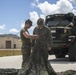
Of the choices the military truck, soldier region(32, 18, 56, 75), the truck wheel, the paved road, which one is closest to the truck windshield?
the military truck

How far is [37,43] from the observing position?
362 inches

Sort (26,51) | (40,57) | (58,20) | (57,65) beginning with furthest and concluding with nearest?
1. (58,20)
2. (57,65)
3. (26,51)
4. (40,57)

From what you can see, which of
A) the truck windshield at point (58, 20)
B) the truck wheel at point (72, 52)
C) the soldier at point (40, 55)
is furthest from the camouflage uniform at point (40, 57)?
the truck windshield at point (58, 20)

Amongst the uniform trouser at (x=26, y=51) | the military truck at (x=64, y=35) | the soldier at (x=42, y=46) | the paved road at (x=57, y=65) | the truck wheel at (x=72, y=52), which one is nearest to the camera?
the soldier at (x=42, y=46)

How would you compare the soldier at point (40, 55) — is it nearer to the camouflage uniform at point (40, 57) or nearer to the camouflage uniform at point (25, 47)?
the camouflage uniform at point (40, 57)

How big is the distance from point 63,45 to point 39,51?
40.7 feet

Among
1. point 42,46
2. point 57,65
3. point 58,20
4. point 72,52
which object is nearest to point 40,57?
point 42,46

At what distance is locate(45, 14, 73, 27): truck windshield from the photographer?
22.9 m

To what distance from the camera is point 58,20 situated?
2336cm

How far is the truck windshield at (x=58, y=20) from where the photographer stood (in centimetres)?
2293

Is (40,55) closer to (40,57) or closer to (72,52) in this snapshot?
(40,57)

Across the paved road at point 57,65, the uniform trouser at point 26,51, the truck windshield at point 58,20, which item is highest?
the truck windshield at point 58,20

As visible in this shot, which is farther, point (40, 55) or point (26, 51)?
point (26, 51)

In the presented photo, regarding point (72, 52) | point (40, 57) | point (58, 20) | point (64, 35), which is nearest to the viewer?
point (40, 57)
